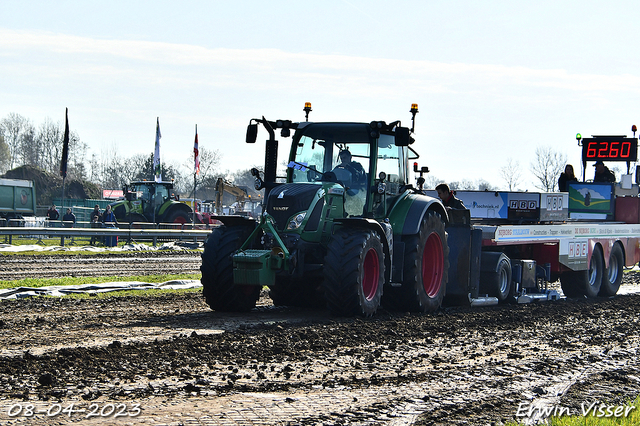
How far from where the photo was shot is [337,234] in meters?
10.4


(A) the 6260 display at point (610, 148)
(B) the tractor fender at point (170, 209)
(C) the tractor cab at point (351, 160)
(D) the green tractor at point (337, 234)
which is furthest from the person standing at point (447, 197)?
(B) the tractor fender at point (170, 209)

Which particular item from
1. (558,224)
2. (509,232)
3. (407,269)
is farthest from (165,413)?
(558,224)

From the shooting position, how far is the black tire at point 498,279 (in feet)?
44.6

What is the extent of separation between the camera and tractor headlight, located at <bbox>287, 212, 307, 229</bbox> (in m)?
10.6

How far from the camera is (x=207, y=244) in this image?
35.4 feet

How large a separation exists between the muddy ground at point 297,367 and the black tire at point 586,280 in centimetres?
520

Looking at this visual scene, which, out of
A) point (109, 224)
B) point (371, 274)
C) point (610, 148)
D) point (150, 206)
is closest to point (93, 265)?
point (371, 274)

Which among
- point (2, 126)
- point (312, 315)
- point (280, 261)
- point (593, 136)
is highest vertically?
point (2, 126)

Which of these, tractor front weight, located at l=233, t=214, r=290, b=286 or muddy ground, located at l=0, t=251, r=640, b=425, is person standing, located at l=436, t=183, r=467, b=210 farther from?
tractor front weight, located at l=233, t=214, r=290, b=286

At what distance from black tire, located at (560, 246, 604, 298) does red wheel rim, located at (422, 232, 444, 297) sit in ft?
16.4

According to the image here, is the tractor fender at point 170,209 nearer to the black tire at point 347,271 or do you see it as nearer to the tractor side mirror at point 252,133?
the tractor side mirror at point 252,133

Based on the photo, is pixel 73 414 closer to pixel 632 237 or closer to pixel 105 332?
pixel 105 332

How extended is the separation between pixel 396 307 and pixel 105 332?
4.70 metres

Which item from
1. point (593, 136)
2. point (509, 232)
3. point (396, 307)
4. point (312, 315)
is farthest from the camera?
point (593, 136)
